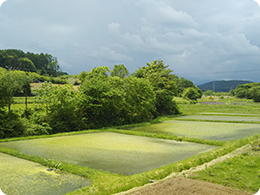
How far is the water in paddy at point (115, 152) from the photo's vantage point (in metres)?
6.30

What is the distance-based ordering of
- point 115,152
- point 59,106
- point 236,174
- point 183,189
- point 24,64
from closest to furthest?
1. point 183,189
2. point 236,174
3. point 115,152
4. point 59,106
5. point 24,64

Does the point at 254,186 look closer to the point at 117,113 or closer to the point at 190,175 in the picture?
the point at 190,175

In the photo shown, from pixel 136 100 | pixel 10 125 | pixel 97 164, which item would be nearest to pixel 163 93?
pixel 136 100

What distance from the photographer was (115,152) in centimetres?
774

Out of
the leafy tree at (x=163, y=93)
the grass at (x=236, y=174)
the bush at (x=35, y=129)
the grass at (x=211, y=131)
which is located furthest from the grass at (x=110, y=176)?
the leafy tree at (x=163, y=93)

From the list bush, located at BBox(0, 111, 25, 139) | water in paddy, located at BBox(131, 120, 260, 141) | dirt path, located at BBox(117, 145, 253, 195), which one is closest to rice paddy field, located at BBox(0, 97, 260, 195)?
dirt path, located at BBox(117, 145, 253, 195)

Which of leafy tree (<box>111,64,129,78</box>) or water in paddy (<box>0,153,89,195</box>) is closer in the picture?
water in paddy (<box>0,153,89,195</box>)

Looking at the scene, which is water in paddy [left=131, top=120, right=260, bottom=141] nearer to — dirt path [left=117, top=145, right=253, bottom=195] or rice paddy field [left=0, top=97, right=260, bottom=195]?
rice paddy field [left=0, top=97, right=260, bottom=195]

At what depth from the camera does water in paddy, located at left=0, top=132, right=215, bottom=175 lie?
630 cm

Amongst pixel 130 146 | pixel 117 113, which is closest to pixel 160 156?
pixel 130 146

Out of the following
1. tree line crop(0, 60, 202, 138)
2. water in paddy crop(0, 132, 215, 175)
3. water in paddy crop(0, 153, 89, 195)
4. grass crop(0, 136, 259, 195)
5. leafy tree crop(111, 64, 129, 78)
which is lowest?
water in paddy crop(0, 132, 215, 175)

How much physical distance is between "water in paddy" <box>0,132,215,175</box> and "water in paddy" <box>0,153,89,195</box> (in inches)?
37.6

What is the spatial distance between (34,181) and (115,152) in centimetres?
321

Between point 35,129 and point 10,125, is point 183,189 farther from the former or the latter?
point 35,129
